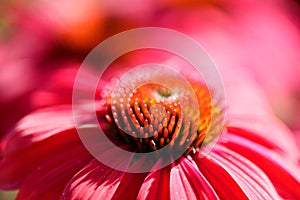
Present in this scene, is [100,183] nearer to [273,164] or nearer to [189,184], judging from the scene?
[189,184]

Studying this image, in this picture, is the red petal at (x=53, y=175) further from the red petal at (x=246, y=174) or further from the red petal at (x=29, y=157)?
the red petal at (x=246, y=174)

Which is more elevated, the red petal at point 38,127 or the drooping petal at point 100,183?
the red petal at point 38,127

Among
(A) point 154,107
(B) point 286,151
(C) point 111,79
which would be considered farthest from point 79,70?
(B) point 286,151

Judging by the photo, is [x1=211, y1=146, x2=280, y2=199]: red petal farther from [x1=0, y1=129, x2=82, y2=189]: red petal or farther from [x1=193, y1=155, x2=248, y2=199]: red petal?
[x1=0, y1=129, x2=82, y2=189]: red petal

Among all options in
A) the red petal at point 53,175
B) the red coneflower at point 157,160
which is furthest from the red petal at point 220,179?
the red petal at point 53,175

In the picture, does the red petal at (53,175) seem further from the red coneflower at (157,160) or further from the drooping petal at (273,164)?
the drooping petal at (273,164)

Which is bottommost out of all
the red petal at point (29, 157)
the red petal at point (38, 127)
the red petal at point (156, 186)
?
the red petal at point (156, 186)

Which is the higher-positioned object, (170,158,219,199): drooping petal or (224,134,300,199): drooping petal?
(224,134,300,199): drooping petal

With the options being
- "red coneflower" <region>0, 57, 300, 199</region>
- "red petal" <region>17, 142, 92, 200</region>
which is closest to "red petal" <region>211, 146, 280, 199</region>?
"red coneflower" <region>0, 57, 300, 199</region>

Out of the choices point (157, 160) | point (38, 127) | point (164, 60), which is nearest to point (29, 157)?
point (38, 127)
